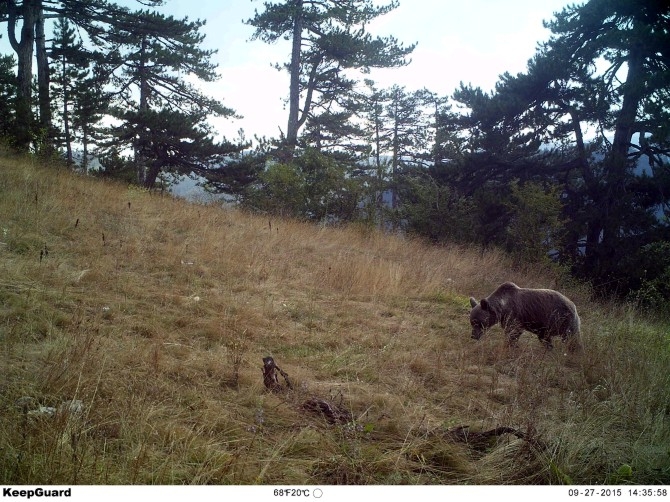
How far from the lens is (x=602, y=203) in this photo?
1306 cm

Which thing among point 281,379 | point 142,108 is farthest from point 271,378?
point 142,108

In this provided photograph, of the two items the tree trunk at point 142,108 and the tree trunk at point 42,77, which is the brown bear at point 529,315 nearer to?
the tree trunk at point 142,108

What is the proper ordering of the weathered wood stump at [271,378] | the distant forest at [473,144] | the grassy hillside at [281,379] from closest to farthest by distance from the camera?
the grassy hillside at [281,379] < the weathered wood stump at [271,378] < the distant forest at [473,144]

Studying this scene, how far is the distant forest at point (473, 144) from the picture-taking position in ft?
39.3

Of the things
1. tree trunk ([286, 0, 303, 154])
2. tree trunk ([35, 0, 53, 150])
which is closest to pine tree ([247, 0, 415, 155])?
tree trunk ([286, 0, 303, 154])

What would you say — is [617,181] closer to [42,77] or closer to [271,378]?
[271,378]

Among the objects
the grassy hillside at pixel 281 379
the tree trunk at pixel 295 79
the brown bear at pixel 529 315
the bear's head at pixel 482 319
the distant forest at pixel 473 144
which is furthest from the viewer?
the tree trunk at pixel 295 79

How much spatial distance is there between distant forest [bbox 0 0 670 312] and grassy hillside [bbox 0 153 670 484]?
242 inches

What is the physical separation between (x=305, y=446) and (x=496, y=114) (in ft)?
47.0

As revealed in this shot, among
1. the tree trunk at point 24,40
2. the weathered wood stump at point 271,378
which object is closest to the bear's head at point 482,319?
the weathered wood stump at point 271,378

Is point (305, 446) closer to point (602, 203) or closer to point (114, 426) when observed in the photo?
point (114, 426)

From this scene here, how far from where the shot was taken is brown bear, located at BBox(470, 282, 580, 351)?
459 centimetres

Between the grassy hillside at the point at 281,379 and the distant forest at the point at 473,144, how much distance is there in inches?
242

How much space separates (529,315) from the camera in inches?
187
